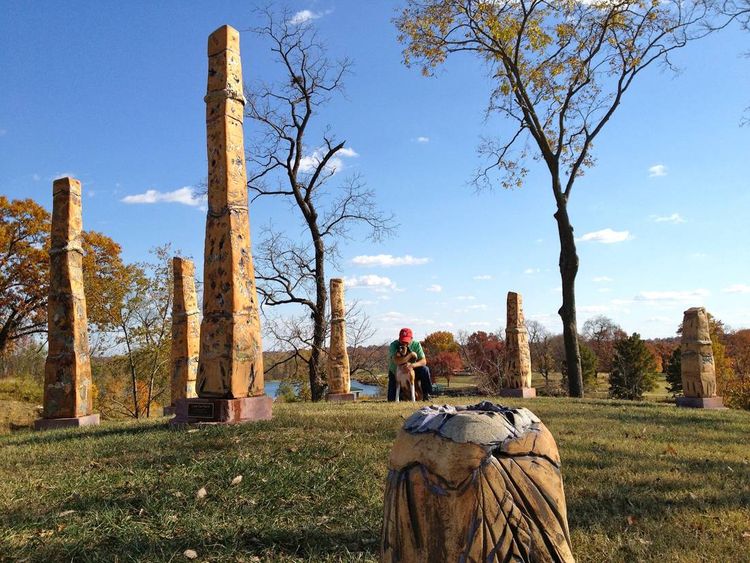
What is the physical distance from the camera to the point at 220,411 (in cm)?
726

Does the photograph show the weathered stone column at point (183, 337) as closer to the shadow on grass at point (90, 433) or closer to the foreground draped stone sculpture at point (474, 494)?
the shadow on grass at point (90, 433)

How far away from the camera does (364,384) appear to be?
27.0 metres

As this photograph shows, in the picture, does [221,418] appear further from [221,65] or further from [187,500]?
[221,65]

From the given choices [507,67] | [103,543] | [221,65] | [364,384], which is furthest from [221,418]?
[364,384]

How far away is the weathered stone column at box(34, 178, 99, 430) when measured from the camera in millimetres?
9758

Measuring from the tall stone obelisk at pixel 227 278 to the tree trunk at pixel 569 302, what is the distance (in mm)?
11500

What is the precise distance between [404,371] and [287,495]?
8128 mm

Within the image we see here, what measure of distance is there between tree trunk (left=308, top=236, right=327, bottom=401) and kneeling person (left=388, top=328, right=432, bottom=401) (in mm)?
8681

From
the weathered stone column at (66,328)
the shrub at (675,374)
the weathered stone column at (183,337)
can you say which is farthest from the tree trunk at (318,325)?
the shrub at (675,374)

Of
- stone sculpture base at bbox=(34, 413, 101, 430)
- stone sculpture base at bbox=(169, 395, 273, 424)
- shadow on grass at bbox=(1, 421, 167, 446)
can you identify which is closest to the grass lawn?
shadow on grass at bbox=(1, 421, 167, 446)

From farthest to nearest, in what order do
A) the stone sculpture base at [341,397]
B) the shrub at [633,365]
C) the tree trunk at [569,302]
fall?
the shrub at [633,365]
the tree trunk at [569,302]
the stone sculpture base at [341,397]

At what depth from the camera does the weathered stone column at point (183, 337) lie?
12984 millimetres

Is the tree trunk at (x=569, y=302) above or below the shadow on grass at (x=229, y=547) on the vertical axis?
above

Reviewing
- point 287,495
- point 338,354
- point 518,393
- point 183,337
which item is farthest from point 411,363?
point 287,495
